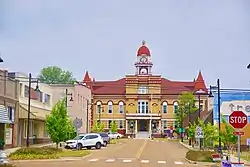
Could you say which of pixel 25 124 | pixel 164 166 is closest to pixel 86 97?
pixel 25 124

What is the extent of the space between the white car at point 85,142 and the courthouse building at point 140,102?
6425 centimetres

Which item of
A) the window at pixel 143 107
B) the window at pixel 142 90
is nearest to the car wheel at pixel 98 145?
the window at pixel 142 90

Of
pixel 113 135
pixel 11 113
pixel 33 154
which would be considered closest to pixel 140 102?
pixel 113 135

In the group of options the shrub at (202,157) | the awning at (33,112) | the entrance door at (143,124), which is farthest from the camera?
the entrance door at (143,124)

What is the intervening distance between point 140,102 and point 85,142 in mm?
68681

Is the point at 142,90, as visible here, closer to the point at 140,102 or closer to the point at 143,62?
the point at 140,102

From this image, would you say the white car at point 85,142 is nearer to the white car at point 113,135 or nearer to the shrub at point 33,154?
A: the shrub at point 33,154

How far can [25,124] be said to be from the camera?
60.3m

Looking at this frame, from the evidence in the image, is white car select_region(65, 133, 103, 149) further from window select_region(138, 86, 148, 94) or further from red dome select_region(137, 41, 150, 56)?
red dome select_region(137, 41, 150, 56)

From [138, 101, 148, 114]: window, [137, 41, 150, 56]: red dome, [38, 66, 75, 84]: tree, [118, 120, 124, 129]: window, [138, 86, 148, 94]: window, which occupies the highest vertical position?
[137, 41, 150, 56]: red dome

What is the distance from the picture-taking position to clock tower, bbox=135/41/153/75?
127 m

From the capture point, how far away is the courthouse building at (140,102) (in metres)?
124

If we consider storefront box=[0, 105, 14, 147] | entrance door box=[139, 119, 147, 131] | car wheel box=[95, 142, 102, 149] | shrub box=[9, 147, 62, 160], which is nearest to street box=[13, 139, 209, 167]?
shrub box=[9, 147, 62, 160]

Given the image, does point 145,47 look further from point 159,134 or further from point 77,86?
point 77,86
